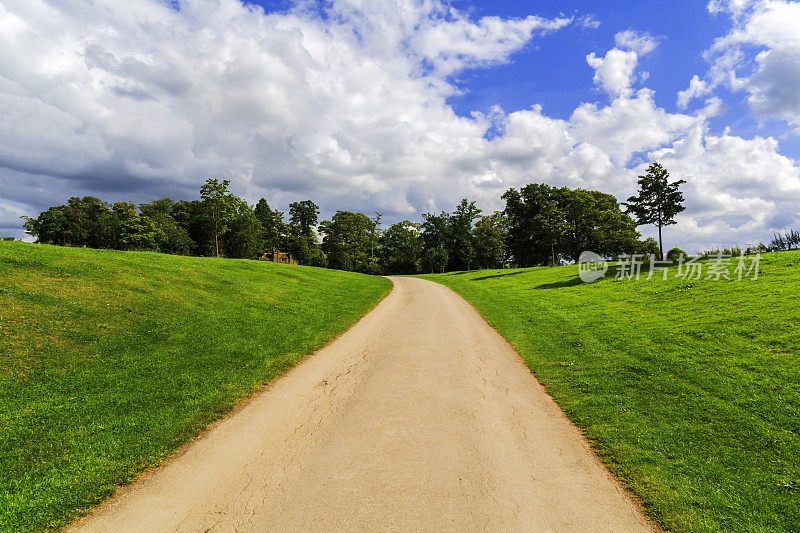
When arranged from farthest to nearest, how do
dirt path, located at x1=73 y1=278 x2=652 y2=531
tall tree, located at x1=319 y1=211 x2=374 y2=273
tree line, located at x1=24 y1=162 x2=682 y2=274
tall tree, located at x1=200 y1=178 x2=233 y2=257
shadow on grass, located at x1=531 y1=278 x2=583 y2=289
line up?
tall tree, located at x1=319 y1=211 x2=374 y2=273 → tree line, located at x1=24 y1=162 x2=682 y2=274 → tall tree, located at x1=200 y1=178 x2=233 y2=257 → shadow on grass, located at x1=531 y1=278 x2=583 y2=289 → dirt path, located at x1=73 y1=278 x2=652 y2=531

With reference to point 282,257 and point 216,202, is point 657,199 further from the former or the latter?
point 282,257

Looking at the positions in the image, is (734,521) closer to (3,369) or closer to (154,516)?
(154,516)

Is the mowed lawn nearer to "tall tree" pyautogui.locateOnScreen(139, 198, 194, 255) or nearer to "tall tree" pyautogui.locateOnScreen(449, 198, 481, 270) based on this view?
"tall tree" pyautogui.locateOnScreen(449, 198, 481, 270)

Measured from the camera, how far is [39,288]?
1145cm

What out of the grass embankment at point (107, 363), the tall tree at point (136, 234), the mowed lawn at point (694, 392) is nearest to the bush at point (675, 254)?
the mowed lawn at point (694, 392)

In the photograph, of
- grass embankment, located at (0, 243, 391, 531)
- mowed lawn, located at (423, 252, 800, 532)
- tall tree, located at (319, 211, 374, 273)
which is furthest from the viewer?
tall tree, located at (319, 211, 374, 273)

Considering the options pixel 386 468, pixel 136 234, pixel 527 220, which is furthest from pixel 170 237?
pixel 386 468

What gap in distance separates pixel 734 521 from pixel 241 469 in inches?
Result: 278

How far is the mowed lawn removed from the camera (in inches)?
188

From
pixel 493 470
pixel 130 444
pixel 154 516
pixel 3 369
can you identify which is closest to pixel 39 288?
pixel 3 369

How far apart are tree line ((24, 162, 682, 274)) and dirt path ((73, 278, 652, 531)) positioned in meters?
45.5

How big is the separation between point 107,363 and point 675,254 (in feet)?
121

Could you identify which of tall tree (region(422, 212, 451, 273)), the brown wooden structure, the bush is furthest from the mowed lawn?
the brown wooden structure

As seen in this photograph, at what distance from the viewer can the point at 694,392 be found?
7.83m
